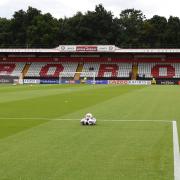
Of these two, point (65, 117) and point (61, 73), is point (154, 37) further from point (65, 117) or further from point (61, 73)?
point (65, 117)

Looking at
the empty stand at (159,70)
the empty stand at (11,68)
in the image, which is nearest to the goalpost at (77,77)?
the empty stand at (11,68)

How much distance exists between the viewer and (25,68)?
90.1m

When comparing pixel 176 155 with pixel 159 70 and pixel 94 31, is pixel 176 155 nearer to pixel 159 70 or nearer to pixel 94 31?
pixel 159 70

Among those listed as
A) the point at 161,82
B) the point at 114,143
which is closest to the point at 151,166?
the point at 114,143

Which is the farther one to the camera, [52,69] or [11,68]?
[11,68]

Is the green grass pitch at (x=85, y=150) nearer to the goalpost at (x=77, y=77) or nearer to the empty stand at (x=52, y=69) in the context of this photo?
the goalpost at (x=77, y=77)

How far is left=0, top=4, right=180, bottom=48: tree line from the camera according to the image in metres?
112

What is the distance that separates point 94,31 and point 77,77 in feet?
107

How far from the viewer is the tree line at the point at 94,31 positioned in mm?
111625

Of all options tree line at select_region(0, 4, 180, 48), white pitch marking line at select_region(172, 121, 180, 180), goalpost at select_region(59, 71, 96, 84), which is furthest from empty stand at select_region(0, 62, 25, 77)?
white pitch marking line at select_region(172, 121, 180, 180)

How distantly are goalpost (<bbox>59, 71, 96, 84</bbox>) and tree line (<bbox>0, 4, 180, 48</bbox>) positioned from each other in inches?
974

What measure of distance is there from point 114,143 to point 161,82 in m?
70.6

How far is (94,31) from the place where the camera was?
115 metres

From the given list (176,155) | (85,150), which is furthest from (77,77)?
(176,155)
